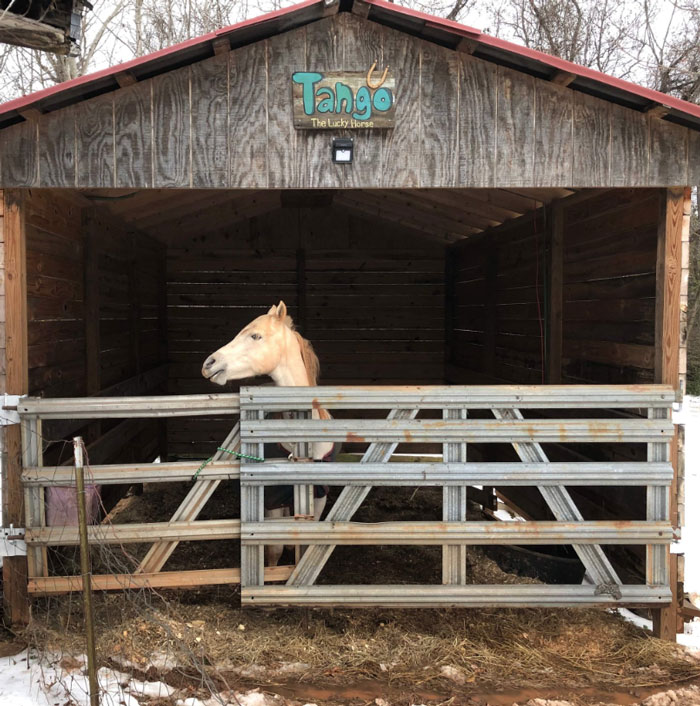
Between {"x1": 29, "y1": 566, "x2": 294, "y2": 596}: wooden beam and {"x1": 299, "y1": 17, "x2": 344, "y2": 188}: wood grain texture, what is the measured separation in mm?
2428

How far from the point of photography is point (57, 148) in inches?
146

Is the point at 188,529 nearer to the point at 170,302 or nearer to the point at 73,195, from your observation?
the point at 73,195

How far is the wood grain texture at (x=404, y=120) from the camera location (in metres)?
3.76

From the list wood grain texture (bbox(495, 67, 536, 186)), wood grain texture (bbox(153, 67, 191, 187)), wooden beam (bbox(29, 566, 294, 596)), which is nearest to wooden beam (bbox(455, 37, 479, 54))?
wood grain texture (bbox(495, 67, 536, 186))

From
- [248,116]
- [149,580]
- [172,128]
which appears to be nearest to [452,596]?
[149,580]

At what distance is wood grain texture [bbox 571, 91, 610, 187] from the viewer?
150 inches

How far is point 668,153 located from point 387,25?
188 centimetres

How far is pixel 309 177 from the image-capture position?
382cm

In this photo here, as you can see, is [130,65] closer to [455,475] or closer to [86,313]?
[86,313]

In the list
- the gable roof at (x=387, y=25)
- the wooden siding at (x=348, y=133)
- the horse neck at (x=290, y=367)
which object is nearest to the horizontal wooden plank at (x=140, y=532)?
the horse neck at (x=290, y=367)

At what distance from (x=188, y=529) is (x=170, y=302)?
18.8 ft

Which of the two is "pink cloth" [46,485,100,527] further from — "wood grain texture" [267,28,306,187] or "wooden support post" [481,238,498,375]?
"wooden support post" [481,238,498,375]

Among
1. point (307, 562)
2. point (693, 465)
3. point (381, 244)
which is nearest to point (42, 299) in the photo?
point (307, 562)

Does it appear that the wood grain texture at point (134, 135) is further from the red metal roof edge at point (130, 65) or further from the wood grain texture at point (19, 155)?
the wood grain texture at point (19, 155)
